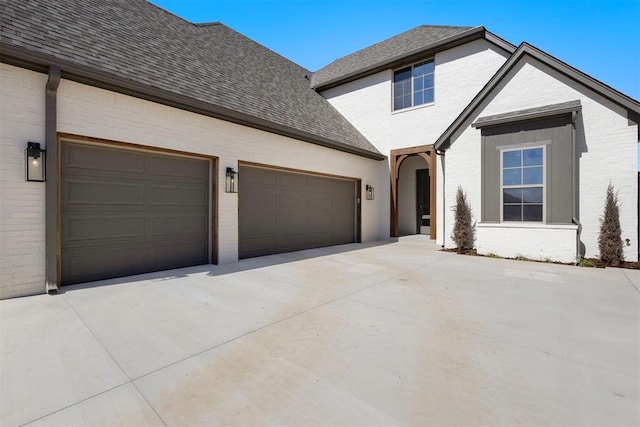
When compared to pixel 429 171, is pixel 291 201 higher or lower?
lower

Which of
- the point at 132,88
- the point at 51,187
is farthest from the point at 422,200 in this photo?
the point at 51,187

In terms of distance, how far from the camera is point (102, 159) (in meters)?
5.22

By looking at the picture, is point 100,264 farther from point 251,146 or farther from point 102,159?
point 251,146

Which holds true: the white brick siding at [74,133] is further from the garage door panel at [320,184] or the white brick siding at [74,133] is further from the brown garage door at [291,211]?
the garage door panel at [320,184]

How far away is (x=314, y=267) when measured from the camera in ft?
21.6

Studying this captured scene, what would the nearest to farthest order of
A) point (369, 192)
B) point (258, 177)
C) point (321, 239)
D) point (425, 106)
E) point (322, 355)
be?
point (322, 355) < point (258, 177) < point (321, 239) < point (425, 106) < point (369, 192)

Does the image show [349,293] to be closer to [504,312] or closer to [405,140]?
[504,312]

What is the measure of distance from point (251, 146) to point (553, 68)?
26.6 ft

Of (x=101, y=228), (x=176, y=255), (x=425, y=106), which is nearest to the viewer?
(x=101, y=228)

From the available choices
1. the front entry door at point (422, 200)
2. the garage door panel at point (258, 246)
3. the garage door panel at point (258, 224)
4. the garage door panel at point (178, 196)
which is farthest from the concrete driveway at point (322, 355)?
the front entry door at point (422, 200)

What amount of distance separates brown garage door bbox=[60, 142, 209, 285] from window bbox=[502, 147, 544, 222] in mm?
7825

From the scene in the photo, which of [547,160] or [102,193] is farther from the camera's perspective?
[547,160]

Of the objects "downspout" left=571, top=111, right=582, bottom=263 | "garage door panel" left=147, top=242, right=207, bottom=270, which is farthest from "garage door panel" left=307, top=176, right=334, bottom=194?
"downspout" left=571, top=111, right=582, bottom=263

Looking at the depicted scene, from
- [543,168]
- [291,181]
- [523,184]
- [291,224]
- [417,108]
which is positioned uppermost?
[417,108]
